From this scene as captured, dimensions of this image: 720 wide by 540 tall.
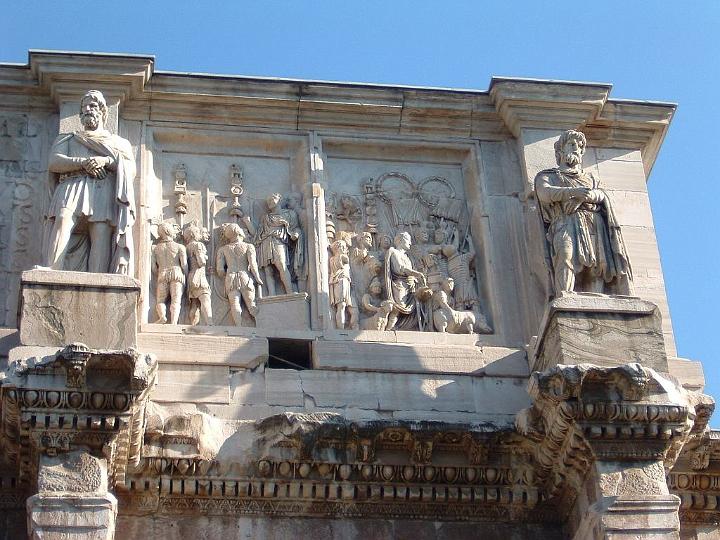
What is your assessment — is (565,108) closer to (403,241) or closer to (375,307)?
(403,241)

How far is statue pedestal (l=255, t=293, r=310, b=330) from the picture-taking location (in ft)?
49.9

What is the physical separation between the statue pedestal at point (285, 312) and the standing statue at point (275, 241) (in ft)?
0.33

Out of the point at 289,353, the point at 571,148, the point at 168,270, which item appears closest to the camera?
the point at 289,353

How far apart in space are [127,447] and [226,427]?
1058 mm

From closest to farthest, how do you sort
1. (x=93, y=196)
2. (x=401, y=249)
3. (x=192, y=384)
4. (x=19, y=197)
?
(x=192, y=384)
(x=93, y=196)
(x=19, y=197)
(x=401, y=249)

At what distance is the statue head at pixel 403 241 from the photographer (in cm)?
1589

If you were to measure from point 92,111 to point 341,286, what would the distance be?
251 cm

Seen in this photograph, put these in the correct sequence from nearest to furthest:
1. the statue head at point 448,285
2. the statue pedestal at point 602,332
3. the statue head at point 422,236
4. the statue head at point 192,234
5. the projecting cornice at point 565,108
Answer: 1. the statue pedestal at point 602,332
2. the statue head at point 192,234
3. the statue head at point 448,285
4. the statue head at point 422,236
5. the projecting cornice at point 565,108

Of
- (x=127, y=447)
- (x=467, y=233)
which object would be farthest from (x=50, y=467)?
(x=467, y=233)

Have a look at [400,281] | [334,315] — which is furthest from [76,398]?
[400,281]

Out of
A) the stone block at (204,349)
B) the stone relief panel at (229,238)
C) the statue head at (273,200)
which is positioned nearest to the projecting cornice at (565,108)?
the stone relief panel at (229,238)

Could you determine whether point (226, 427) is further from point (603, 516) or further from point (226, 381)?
point (603, 516)

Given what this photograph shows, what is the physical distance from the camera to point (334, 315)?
15320 millimetres

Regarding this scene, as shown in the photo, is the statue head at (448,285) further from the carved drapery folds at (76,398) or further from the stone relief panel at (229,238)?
the carved drapery folds at (76,398)
